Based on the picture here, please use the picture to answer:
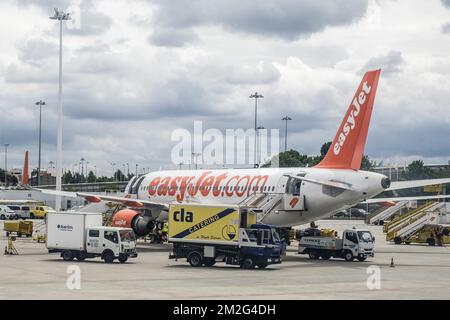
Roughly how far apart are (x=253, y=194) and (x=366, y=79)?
11.9m

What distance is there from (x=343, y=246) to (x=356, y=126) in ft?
25.8

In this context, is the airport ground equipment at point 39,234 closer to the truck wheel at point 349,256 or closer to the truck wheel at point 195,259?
the truck wheel at point 195,259

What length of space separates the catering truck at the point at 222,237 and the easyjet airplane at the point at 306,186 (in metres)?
3.66

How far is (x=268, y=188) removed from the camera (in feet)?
188

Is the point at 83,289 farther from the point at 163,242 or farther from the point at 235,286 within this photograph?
the point at 163,242

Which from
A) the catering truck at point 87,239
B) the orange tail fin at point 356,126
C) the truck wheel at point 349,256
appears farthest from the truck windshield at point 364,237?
the catering truck at point 87,239

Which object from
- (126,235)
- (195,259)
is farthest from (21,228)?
(195,259)

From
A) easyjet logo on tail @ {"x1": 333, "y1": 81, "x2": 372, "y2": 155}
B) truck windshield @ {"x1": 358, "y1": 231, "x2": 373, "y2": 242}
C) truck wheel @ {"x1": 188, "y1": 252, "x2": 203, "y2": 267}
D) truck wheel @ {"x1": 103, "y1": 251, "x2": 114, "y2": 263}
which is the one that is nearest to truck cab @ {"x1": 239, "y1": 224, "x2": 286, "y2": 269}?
truck wheel @ {"x1": 188, "y1": 252, "x2": 203, "y2": 267}

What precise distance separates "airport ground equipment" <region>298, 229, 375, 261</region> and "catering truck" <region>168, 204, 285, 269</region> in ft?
26.3

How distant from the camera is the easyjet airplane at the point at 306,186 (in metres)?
52.8

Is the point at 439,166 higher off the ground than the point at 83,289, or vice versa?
the point at 439,166
